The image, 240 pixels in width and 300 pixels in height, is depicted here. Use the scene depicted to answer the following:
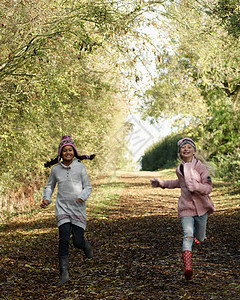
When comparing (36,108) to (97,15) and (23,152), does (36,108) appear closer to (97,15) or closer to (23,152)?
(23,152)

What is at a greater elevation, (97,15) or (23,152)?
(97,15)

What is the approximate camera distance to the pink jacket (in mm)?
5207

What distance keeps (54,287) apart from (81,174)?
62.7 inches

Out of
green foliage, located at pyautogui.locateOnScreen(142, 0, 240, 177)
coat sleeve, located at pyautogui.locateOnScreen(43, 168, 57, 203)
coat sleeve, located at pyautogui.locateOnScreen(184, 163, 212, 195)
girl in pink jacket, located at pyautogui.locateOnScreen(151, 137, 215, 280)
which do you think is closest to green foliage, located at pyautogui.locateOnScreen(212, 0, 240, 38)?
green foliage, located at pyautogui.locateOnScreen(142, 0, 240, 177)

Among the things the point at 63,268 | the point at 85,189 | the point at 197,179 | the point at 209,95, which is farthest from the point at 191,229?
the point at 209,95

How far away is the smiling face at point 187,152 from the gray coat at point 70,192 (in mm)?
1374

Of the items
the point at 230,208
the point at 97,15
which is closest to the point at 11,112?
the point at 97,15

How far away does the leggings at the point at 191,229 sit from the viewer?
5.13m

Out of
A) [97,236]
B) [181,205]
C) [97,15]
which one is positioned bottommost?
[97,236]

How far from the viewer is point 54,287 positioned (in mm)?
5566

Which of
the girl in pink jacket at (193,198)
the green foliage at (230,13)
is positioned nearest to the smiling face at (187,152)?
the girl in pink jacket at (193,198)

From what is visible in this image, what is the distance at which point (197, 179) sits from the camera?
209 inches

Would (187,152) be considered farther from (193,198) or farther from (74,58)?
(74,58)

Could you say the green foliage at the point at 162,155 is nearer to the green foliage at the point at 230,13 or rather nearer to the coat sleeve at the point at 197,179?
the green foliage at the point at 230,13
